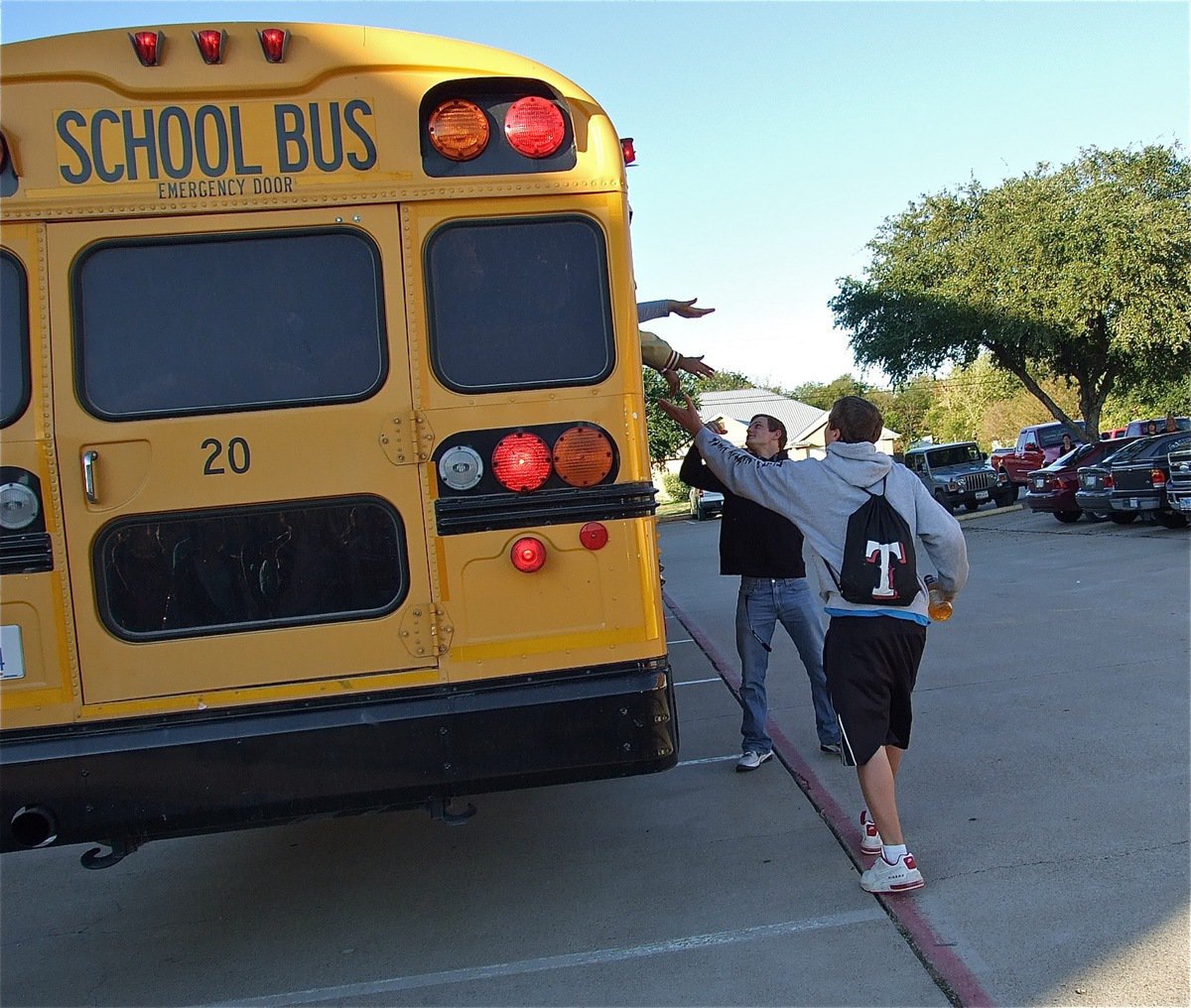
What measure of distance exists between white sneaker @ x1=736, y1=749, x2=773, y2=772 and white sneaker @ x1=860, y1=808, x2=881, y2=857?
132 cm

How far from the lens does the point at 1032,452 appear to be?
28141 mm

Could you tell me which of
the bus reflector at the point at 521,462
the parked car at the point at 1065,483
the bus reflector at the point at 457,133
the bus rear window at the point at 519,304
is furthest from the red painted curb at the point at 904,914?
the parked car at the point at 1065,483

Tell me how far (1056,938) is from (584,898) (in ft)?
5.78

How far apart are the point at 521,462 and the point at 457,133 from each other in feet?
3.68

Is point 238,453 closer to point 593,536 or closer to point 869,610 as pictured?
point 593,536

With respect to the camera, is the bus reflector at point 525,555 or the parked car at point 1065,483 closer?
the bus reflector at point 525,555

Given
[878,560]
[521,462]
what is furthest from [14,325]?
[878,560]

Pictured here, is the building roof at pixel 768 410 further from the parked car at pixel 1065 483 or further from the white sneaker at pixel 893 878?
the white sneaker at pixel 893 878

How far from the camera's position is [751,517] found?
5.67m

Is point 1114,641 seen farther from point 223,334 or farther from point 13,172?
point 13,172

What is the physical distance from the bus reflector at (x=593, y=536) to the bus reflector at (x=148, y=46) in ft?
6.67

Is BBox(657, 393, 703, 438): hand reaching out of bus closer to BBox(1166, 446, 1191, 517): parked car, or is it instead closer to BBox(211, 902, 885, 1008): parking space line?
BBox(211, 902, 885, 1008): parking space line

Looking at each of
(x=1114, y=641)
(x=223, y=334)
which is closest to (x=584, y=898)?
(x=223, y=334)

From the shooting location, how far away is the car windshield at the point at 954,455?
91.1 ft
